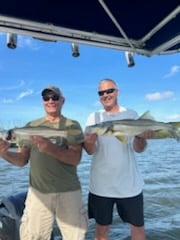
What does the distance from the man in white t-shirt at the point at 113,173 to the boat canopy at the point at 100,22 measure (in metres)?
0.55

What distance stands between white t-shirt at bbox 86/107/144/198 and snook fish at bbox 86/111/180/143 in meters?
0.29

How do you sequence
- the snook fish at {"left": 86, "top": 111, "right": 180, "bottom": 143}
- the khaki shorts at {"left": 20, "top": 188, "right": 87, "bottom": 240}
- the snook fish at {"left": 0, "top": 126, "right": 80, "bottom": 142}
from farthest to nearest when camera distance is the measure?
the khaki shorts at {"left": 20, "top": 188, "right": 87, "bottom": 240}
the snook fish at {"left": 86, "top": 111, "right": 180, "bottom": 143}
the snook fish at {"left": 0, "top": 126, "right": 80, "bottom": 142}

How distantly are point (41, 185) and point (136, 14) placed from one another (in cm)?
171

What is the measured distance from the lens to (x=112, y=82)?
3543mm

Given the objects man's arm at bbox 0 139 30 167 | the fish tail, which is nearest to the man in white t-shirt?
the fish tail

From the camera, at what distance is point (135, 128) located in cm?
318

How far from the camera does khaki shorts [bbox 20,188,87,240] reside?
3258 mm

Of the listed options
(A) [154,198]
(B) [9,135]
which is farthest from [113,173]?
(A) [154,198]

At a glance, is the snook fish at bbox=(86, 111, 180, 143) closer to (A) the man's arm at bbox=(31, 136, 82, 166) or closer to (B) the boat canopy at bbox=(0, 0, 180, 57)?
(A) the man's arm at bbox=(31, 136, 82, 166)

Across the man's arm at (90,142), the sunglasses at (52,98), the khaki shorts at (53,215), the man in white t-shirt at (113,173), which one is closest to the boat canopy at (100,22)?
the man in white t-shirt at (113,173)

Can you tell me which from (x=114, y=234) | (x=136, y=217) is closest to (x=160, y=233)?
(x=114, y=234)

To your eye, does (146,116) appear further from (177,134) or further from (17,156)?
(17,156)

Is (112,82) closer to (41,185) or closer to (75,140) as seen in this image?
(75,140)

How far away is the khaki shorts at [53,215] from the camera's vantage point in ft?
10.7
